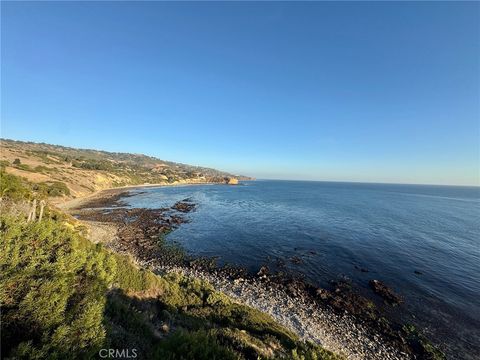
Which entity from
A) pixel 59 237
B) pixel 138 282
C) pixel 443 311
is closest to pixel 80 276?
pixel 59 237

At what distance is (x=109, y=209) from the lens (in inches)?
2047

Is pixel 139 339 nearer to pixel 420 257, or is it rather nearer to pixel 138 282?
pixel 138 282

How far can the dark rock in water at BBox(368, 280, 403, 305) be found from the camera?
62.1 ft

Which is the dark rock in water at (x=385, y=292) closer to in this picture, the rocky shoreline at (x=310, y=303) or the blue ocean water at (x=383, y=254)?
the rocky shoreline at (x=310, y=303)

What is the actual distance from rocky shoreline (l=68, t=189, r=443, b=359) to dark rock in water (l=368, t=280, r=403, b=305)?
75 millimetres

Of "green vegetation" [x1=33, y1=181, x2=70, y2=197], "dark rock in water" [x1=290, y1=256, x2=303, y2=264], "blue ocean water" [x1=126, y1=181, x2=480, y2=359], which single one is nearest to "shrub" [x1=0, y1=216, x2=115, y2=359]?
"blue ocean water" [x1=126, y1=181, x2=480, y2=359]

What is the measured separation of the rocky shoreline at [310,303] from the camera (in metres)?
13.8

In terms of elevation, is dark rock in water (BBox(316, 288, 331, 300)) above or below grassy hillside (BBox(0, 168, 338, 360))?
below

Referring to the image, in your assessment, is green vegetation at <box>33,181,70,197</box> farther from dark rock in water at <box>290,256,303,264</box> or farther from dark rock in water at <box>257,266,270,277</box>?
dark rock in water at <box>290,256,303,264</box>

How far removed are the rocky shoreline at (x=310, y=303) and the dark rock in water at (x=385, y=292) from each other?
0.08m

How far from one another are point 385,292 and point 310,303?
7.51m

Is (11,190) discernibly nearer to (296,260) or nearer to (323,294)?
(296,260)

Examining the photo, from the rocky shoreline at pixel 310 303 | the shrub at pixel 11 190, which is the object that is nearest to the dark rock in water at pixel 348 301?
the rocky shoreline at pixel 310 303

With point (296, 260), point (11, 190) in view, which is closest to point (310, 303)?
point (296, 260)
